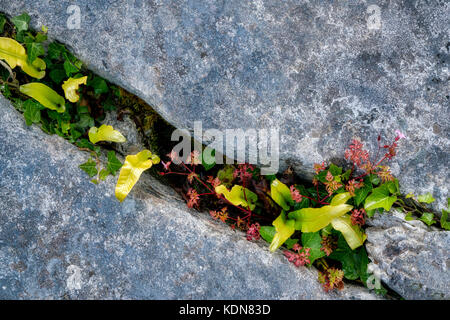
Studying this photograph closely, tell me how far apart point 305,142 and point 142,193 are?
5.38ft

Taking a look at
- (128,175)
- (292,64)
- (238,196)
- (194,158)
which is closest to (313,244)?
(238,196)

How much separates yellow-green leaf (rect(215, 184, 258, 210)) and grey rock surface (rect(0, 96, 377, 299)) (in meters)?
0.37

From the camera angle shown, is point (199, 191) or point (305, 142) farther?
point (199, 191)

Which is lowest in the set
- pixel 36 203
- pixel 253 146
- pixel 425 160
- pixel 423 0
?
pixel 36 203

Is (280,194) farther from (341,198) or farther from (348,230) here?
(348,230)

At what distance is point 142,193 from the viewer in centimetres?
336

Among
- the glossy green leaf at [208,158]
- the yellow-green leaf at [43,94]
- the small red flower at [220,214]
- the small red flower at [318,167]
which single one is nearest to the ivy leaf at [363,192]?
the small red flower at [318,167]

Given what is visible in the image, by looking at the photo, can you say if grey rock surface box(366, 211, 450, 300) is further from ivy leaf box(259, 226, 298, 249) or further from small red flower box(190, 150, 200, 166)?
small red flower box(190, 150, 200, 166)

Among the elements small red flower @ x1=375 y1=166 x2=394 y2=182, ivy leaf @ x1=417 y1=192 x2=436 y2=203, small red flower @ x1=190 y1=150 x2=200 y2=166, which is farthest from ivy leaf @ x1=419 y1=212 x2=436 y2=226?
small red flower @ x1=190 y1=150 x2=200 y2=166

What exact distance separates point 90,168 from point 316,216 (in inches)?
84.2

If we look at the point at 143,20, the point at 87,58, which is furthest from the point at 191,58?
the point at 87,58

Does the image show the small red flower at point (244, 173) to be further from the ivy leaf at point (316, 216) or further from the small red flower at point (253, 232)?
the ivy leaf at point (316, 216)

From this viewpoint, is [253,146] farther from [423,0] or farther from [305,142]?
[423,0]

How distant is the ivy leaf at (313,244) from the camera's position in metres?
3.32
